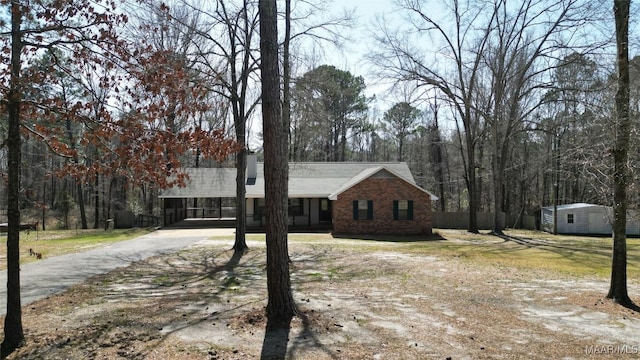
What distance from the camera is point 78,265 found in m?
13.0

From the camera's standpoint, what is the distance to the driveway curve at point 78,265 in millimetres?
9438

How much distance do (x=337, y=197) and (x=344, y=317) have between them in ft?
57.8

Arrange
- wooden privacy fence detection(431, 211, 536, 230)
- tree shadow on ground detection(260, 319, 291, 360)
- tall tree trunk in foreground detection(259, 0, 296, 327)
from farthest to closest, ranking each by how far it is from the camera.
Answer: wooden privacy fence detection(431, 211, 536, 230), tall tree trunk in foreground detection(259, 0, 296, 327), tree shadow on ground detection(260, 319, 291, 360)

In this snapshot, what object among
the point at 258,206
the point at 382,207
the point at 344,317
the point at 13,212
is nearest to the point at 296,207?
the point at 258,206

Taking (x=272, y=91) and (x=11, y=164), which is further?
(x=272, y=91)

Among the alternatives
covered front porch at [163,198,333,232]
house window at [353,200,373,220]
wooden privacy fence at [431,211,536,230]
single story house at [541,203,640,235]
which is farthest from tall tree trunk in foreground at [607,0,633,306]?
Answer: single story house at [541,203,640,235]

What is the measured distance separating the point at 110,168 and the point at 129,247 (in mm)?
13405

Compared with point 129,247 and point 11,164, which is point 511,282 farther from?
point 129,247

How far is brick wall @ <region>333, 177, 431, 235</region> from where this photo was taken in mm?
24625

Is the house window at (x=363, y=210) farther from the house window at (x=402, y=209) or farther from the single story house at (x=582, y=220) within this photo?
the single story house at (x=582, y=220)

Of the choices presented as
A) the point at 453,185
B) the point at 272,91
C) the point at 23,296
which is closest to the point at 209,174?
the point at 23,296

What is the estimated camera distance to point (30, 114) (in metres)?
6.01

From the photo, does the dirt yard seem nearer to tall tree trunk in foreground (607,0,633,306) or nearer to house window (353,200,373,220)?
tall tree trunk in foreground (607,0,633,306)

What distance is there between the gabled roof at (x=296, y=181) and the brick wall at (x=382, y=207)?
2.00m
